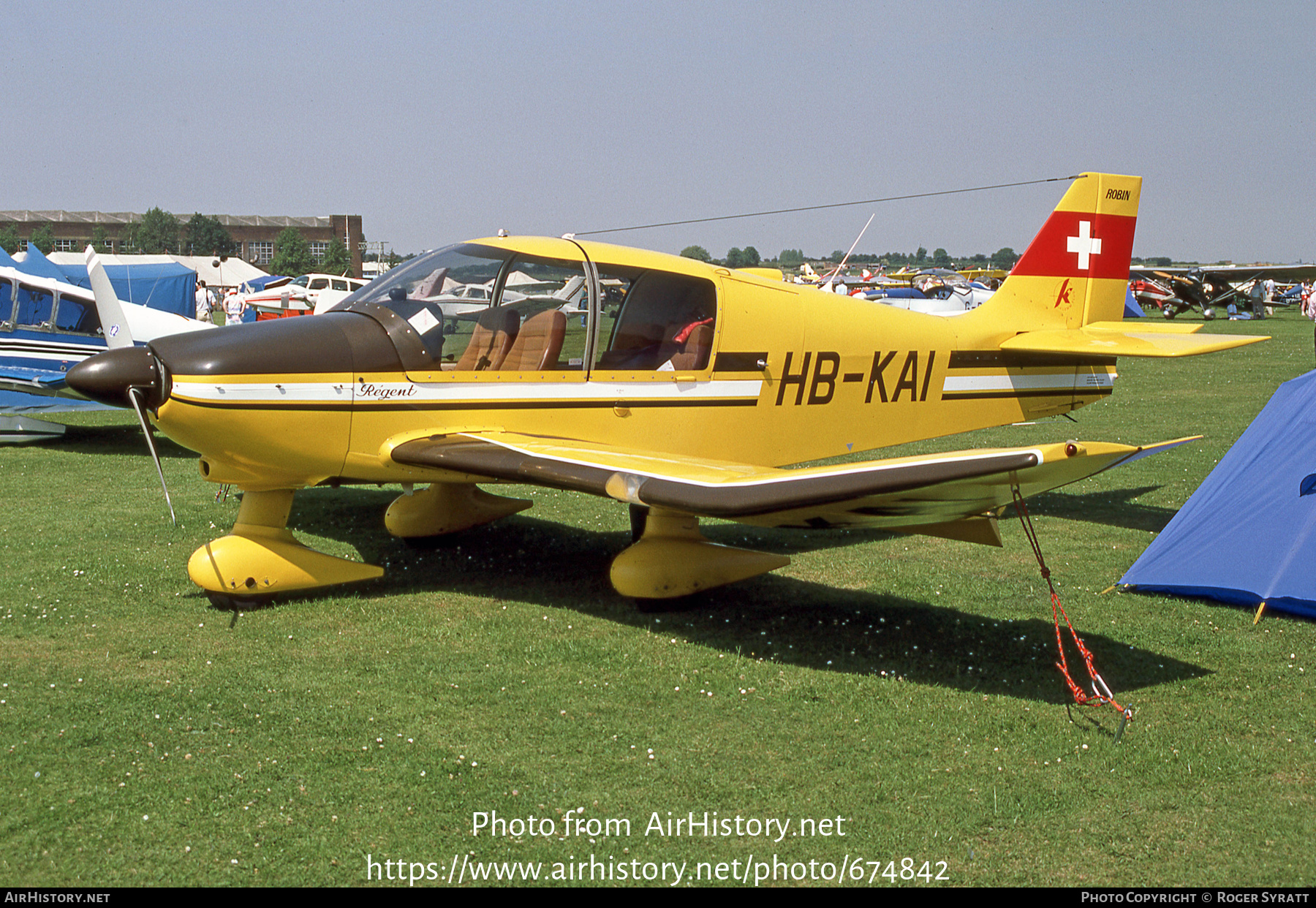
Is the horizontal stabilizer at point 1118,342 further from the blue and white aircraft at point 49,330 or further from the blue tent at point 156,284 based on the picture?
the blue tent at point 156,284

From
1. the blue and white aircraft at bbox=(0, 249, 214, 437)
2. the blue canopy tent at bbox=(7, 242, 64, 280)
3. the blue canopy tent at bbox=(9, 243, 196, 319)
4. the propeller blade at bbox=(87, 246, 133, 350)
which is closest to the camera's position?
the propeller blade at bbox=(87, 246, 133, 350)

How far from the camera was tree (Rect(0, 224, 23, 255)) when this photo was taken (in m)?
90.6

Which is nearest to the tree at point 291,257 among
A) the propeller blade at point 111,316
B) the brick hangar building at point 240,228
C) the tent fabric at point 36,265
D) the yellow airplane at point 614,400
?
the brick hangar building at point 240,228

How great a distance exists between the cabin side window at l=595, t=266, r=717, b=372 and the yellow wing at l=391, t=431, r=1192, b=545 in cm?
85

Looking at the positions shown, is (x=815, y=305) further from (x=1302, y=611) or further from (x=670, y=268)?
(x=1302, y=611)

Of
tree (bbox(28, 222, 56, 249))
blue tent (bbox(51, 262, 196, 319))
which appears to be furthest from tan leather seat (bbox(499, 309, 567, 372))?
tree (bbox(28, 222, 56, 249))

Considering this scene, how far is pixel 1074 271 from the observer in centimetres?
880

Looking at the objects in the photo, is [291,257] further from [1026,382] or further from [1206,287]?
[1026,382]

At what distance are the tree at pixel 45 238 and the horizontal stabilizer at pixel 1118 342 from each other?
10548 centimetres

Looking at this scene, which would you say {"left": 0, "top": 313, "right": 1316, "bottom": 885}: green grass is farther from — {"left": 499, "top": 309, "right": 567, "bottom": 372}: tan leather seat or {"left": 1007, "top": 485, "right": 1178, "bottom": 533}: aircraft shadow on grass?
{"left": 499, "top": 309, "right": 567, "bottom": 372}: tan leather seat

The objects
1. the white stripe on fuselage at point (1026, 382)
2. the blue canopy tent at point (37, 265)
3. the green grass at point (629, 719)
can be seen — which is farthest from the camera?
the blue canopy tent at point (37, 265)

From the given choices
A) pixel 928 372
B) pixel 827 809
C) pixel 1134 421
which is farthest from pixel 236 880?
pixel 1134 421

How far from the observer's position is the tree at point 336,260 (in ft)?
315

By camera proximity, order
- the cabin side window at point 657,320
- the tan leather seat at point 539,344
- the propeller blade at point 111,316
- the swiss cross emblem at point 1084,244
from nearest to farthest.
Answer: the tan leather seat at point 539,344 < the cabin side window at point 657,320 < the swiss cross emblem at point 1084,244 < the propeller blade at point 111,316
